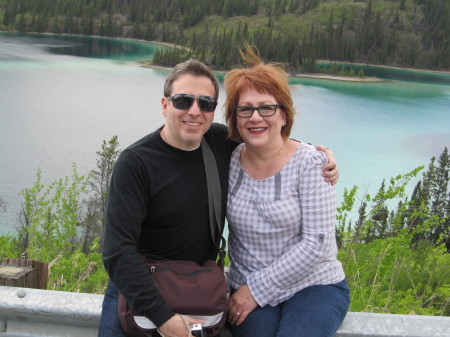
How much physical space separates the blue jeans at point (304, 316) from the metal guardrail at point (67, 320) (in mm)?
97

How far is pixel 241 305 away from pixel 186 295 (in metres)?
0.33

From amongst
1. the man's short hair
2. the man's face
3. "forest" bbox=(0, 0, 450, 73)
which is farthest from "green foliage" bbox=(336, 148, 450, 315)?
"forest" bbox=(0, 0, 450, 73)

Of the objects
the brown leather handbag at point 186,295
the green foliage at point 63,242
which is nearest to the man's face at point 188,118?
the brown leather handbag at point 186,295

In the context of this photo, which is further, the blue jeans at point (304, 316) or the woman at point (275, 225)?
the woman at point (275, 225)

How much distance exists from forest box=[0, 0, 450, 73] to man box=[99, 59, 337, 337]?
71.3m

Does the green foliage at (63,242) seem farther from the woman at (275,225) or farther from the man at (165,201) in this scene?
the woman at (275,225)

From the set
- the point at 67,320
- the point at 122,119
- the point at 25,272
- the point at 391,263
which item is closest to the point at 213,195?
the point at 67,320

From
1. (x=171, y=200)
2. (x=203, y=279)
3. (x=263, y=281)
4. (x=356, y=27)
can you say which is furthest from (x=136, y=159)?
(x=356, y=27)

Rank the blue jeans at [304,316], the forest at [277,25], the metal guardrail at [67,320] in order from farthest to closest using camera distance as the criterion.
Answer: the forest at [277,25]
the blue jeans at [304,316]
the metal guardrail at [67,320]

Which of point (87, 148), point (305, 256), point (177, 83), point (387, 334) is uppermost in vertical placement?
point (177, 83)

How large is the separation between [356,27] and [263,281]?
103 meters

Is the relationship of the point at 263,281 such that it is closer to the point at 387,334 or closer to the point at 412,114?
the point at 387,334

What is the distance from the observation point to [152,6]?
343 ft

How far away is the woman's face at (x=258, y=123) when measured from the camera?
2279 mm
